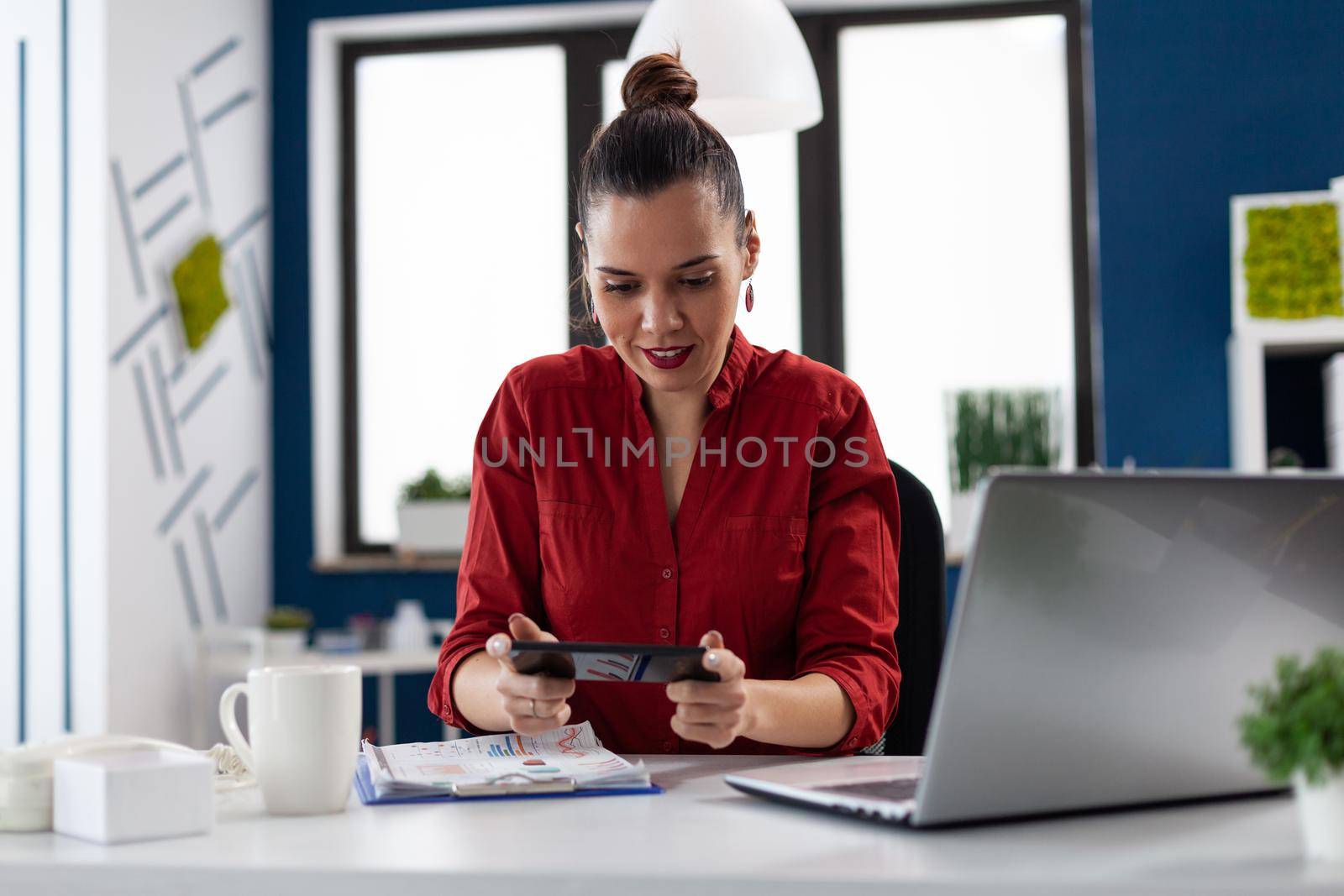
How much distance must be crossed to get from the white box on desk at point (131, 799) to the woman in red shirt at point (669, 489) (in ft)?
1.72

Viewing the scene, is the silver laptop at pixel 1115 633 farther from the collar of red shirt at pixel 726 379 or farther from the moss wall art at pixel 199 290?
the moss wall art at pixel 199 290

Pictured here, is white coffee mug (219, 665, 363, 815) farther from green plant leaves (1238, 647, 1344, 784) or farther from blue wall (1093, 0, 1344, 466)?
blue wall (1093, 0, 1344, 466)

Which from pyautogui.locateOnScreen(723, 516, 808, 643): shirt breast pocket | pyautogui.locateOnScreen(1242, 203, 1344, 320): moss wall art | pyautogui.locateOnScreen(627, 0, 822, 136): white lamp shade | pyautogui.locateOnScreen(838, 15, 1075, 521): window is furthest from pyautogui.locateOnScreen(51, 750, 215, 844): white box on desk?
pyautogui.locateOnScreen(838, 15, 1075, 521): window

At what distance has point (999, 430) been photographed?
377 cm

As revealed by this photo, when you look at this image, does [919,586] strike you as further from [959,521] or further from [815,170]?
[815,170]

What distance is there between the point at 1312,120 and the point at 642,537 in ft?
8.65

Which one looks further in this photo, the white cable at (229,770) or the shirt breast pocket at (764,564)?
the shirt breast pocket at (764,564)

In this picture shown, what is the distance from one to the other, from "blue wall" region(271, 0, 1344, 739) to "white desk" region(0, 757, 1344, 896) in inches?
105

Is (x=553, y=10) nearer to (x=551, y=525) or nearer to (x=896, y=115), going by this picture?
(x=896, y=115)

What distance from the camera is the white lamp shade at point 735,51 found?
2.10 metres

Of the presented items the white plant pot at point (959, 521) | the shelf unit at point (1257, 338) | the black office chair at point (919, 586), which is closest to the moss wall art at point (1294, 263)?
the shelf unit at point (1257, 338)

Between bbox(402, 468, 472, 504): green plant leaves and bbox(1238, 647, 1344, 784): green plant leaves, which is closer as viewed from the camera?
bbox(1238, 647, 1344, 784): green plant leaves

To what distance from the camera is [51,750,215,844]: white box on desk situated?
A: 76 centimetres

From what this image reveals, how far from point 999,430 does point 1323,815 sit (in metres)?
3.17
